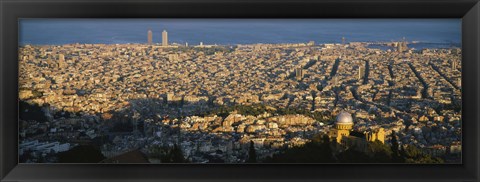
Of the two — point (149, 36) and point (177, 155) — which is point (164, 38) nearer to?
point (149, 36)

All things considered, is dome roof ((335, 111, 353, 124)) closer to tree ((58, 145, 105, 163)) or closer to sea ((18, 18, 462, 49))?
sea ((18, 18, 462, 49))

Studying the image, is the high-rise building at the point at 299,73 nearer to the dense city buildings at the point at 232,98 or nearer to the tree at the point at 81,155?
the dense city buildings at the point at 232,98

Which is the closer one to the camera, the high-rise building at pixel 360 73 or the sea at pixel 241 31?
the sea at pixel 241 31

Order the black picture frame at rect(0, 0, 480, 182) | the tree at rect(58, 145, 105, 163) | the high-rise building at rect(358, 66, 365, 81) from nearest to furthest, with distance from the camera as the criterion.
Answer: the black picture frame at rect(0, 0, 480, 182) < the tree at rect(58, 145, 105, 163) < the high-rise building at rect(358, 66, 365, 81)

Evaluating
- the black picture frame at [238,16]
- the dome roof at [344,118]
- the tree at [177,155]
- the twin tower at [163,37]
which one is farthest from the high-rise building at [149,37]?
the dome roof at [344,118]

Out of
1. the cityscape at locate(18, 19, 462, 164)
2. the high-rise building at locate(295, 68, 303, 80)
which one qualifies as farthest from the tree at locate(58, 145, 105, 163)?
the high-rise building at locate(295, 68, 303, 80)

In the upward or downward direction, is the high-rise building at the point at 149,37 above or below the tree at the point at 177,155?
above
